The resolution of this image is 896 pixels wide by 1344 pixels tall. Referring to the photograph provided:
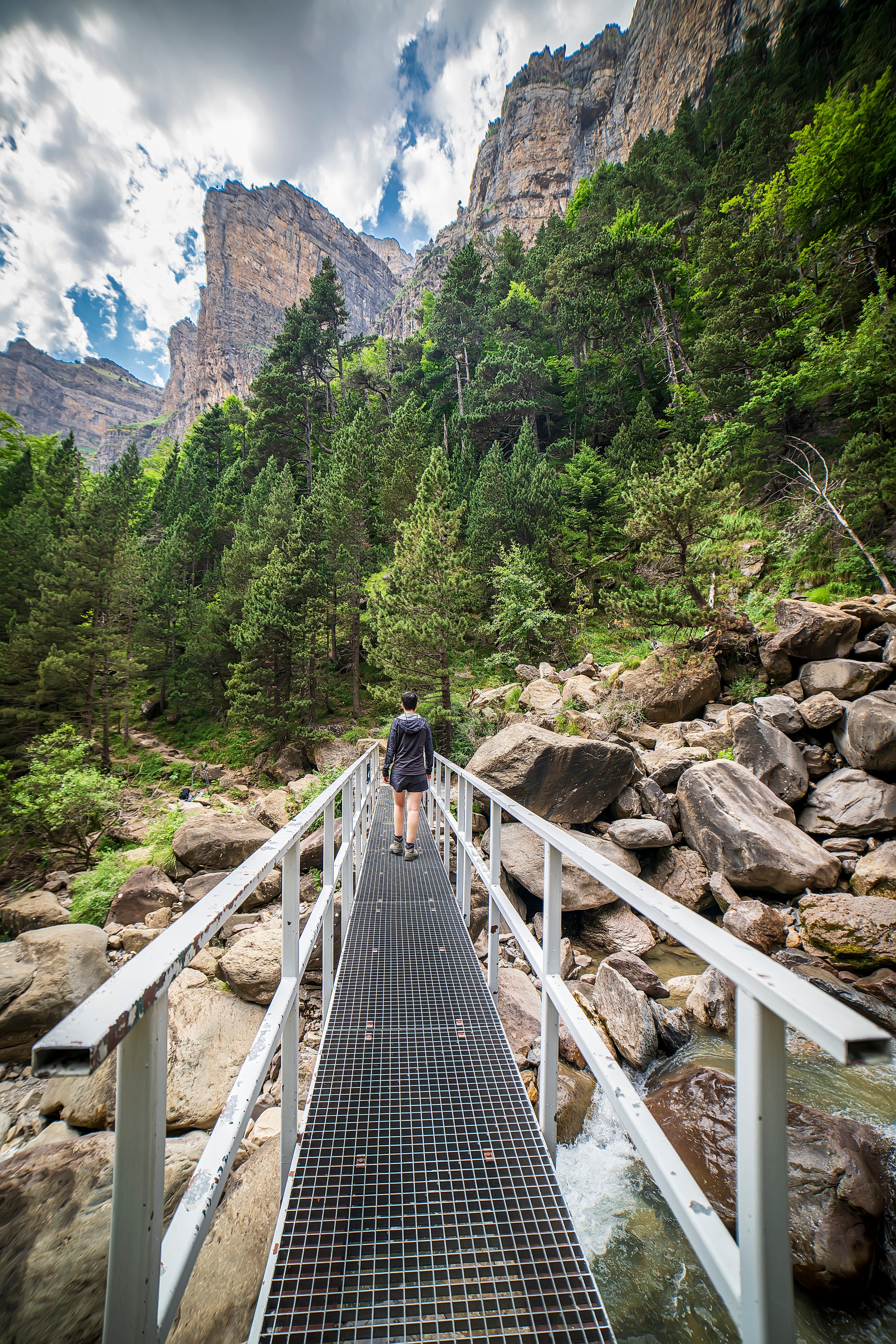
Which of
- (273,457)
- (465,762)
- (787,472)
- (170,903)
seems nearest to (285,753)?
(465,762)

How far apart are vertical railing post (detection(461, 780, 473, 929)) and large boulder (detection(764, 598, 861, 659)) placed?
369 inches

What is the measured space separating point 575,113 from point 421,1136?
3713 inches

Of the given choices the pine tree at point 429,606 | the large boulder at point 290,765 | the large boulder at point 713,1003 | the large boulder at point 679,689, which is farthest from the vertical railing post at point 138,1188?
the large boulder at point 290,765

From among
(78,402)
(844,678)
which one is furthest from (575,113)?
(78,402)

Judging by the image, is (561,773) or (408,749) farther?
(561,773)

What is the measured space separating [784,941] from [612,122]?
3296 inches

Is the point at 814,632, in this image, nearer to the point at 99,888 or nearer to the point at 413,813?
the point at 413,813

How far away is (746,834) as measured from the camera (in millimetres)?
7688

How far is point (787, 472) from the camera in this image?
17.3m

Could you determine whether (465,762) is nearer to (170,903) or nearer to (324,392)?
(170,903)

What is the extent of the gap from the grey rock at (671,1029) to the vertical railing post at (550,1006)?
368cm

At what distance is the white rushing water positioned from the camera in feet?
9.31

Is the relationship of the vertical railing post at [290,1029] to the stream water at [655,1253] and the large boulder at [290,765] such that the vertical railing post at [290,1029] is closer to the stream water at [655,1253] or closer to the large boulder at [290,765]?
the stream water at [655,1253]

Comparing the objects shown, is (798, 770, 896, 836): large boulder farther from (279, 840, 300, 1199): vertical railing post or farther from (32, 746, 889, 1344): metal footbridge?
(279, 840, 300, 1199): vertical railing post
